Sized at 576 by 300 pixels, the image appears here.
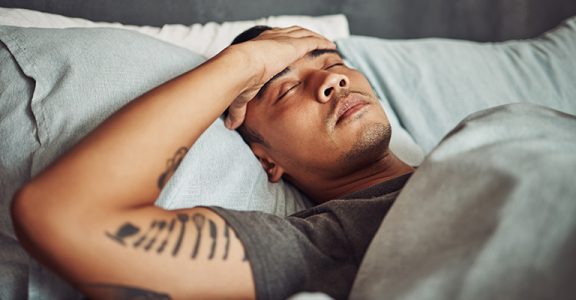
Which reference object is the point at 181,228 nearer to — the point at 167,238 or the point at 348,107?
the point at 167,238

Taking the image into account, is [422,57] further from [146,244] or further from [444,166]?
[146,244]

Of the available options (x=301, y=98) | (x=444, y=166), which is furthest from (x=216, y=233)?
(x=301, y=98)

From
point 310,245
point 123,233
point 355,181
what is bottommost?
point 355,181

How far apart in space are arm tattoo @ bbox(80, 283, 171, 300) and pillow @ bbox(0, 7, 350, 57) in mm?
664

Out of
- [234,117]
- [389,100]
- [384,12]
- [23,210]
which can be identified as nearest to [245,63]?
[234,117]

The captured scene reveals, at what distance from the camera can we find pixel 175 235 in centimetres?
69

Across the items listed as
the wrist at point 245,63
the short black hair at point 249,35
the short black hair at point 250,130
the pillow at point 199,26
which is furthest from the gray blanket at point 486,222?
the pillow at point 199,26

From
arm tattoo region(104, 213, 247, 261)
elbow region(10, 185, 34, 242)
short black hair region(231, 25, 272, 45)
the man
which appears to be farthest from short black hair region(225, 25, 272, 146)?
elbow region(10, 185, 34, 242)

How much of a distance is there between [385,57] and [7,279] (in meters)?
1.01

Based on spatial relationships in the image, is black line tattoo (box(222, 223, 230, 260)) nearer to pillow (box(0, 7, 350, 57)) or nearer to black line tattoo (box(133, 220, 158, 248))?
black line tattoo (box(133, 220, 158, 248))

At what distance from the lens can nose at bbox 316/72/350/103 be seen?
104 cm

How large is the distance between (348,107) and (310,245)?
1.22ft

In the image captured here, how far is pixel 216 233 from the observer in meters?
0.72

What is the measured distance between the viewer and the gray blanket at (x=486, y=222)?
569mm
